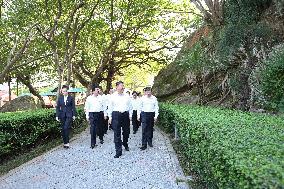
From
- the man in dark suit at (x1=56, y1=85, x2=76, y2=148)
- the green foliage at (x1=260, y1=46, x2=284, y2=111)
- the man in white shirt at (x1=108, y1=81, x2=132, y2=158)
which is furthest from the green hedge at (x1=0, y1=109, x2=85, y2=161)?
the green foliage at (x1=260, y1=46, x2=284, y2=111)

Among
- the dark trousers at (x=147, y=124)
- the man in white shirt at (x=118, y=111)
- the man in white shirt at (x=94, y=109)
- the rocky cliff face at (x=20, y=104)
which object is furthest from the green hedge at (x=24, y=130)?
the rocky cliff face at (x=20, y=104)

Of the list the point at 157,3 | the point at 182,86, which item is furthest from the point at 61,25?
the point at 182,86

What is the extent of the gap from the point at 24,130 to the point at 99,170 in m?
3.38

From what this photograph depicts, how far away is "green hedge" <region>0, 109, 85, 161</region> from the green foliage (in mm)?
6931

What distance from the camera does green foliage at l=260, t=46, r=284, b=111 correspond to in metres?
11.6

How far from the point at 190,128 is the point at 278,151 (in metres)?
3.57

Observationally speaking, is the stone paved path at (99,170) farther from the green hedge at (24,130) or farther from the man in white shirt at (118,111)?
the green hedge at (24,130)

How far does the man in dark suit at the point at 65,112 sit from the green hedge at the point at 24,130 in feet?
2.11

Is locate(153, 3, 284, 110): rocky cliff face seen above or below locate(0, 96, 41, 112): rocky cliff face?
above

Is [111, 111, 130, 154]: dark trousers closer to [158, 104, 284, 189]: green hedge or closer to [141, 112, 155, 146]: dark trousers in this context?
[141, 112, 155, 146]: dark trousers

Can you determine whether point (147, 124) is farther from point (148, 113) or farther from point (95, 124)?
point (95, 124)

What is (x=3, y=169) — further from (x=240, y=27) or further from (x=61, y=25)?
(x=61, y=25)

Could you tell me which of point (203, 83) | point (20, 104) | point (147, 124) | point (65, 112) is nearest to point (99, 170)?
point (147, 124)

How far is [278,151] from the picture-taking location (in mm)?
3896
